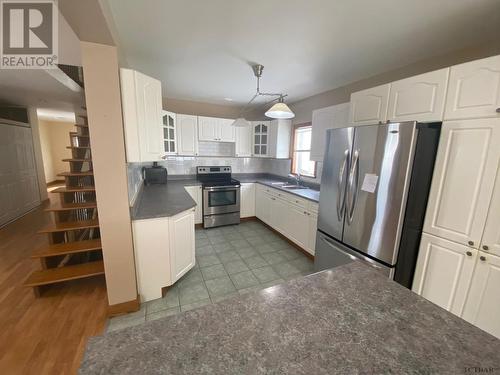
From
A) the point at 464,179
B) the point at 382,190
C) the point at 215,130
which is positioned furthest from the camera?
the point at 215,130

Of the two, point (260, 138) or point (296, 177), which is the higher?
point (260, 138)

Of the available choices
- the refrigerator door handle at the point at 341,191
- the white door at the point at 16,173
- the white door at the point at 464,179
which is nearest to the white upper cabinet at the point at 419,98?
the white door at the point at 464,179

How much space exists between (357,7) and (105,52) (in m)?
1.87

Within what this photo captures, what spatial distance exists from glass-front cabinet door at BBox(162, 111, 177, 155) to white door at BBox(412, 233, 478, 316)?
3708 mm

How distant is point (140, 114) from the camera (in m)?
1.83

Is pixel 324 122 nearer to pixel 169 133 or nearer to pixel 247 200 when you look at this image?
pixel 247 200

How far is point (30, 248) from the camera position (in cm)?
312

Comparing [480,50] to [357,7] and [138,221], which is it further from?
[138,221]

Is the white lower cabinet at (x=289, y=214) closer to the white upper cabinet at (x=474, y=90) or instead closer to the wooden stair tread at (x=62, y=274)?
the white upper cabinet at (x=474, y=90)

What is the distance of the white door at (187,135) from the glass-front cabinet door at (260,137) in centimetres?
128

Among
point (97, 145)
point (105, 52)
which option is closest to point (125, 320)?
point (97, 145)

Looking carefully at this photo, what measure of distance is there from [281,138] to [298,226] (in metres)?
1.87

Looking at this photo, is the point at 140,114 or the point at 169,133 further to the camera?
the point at 169,133

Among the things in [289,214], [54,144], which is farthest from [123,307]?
[54,144]
